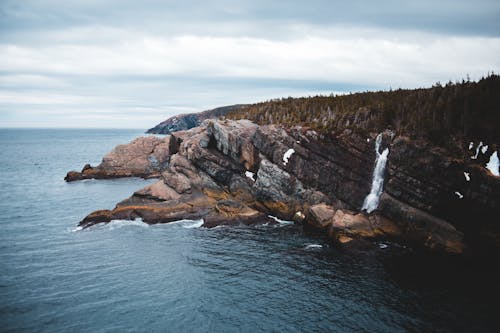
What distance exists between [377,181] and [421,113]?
10.6 m

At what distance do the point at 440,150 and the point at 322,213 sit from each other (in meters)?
16.9

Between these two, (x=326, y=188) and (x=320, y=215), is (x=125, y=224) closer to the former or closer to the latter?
(x=320, y=215)

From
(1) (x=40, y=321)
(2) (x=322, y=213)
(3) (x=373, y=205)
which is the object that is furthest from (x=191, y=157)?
(1) (x=40, y=321)

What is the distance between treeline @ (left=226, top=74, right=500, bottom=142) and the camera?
4481cm

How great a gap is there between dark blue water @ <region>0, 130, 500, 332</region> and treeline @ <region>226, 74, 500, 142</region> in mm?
15638

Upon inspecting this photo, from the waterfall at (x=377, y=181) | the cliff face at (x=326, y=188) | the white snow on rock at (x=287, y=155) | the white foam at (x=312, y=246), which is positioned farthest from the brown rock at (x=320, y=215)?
the white snow on rock at (x=287, y=155)

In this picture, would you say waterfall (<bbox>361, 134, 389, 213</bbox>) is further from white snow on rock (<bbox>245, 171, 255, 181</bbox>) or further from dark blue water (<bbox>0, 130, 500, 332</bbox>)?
white snow on rock (<bbox>245, 171, 255, 181</bbox>)

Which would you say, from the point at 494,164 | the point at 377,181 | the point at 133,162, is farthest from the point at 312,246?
the point at 133,162

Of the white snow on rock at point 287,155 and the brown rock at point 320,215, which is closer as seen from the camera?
the brown rock at point 320,215

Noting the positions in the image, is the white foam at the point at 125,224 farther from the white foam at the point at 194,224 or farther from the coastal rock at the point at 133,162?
the coastal rock at the point at 133,162

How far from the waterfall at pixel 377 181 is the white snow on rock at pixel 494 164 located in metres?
11.8

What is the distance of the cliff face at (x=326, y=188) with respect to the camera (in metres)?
42.4

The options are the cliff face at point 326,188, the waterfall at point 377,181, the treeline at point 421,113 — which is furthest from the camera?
the waterfall at point 377,181

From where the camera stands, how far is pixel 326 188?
55.2 metres
